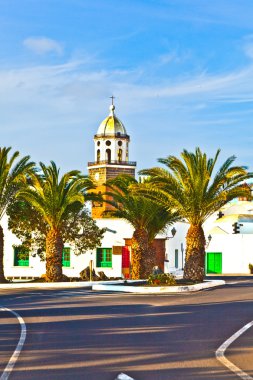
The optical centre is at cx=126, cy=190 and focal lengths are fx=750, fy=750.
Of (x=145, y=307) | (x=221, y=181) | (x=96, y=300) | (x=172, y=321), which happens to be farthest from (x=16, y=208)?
A: (x=172, y=321)

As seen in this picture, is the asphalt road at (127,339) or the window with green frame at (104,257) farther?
the window with green frame at (104,257)

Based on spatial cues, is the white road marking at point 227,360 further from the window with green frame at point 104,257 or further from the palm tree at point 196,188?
the window with green frame at point 104,257

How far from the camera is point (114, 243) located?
55281mm

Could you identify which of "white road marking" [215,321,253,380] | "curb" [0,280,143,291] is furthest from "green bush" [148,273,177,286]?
"white road marking" [215,321,253,380]

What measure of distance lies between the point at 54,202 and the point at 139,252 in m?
6.41

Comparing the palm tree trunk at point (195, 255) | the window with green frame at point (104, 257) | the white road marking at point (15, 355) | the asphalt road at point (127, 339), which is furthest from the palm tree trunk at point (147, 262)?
the white road marking at point (15, 355)

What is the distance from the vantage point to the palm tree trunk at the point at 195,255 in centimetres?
3916

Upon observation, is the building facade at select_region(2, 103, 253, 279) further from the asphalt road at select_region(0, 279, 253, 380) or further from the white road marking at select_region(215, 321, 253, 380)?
the white road marking at select_region(215, 321, 253, 380)

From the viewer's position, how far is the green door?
66.6 m

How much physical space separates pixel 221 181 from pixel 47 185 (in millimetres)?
9963

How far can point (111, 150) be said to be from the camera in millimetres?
113438

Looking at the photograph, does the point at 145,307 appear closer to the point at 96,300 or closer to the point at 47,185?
the point at 96,300

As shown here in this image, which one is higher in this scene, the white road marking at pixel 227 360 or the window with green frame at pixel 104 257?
the window with green frame at pixel 104 257

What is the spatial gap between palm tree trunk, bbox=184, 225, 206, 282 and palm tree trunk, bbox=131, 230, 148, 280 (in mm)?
5652
